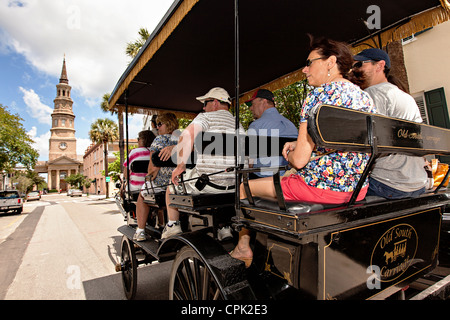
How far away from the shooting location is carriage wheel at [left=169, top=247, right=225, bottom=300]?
1.95 m

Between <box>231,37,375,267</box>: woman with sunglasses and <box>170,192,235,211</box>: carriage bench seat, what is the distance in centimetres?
61

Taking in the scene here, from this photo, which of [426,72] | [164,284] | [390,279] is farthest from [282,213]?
[426,72]

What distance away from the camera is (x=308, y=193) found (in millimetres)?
1704

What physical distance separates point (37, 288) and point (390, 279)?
16.9 ft

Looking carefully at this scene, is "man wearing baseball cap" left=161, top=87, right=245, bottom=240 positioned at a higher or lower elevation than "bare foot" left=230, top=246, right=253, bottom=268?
higher

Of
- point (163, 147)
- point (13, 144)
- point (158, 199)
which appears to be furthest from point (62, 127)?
point (158, 199)

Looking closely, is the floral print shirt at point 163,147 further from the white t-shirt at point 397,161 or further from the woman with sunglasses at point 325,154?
the white t-shirt at point 397,161

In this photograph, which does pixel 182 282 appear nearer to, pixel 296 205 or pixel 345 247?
pixel 296 205

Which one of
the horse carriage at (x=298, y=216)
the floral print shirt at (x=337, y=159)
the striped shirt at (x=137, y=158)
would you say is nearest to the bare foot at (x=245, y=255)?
the horse carriage at (x=298, y=216)

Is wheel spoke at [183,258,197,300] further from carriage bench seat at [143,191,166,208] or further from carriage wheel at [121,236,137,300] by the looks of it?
carriage wheel at [121,236,137,300]

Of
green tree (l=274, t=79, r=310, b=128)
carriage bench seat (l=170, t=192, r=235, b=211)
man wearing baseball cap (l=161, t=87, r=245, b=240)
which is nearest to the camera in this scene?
carriage bench seat (l=170, t=192, r=235, b=211)

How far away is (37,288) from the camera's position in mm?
4363

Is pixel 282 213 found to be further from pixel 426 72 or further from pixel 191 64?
pixel 426 72

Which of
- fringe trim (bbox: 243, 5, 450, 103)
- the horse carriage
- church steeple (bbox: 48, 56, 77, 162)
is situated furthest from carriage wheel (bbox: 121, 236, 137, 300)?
church steeple (bbox: 48, 56, 77, 162)
